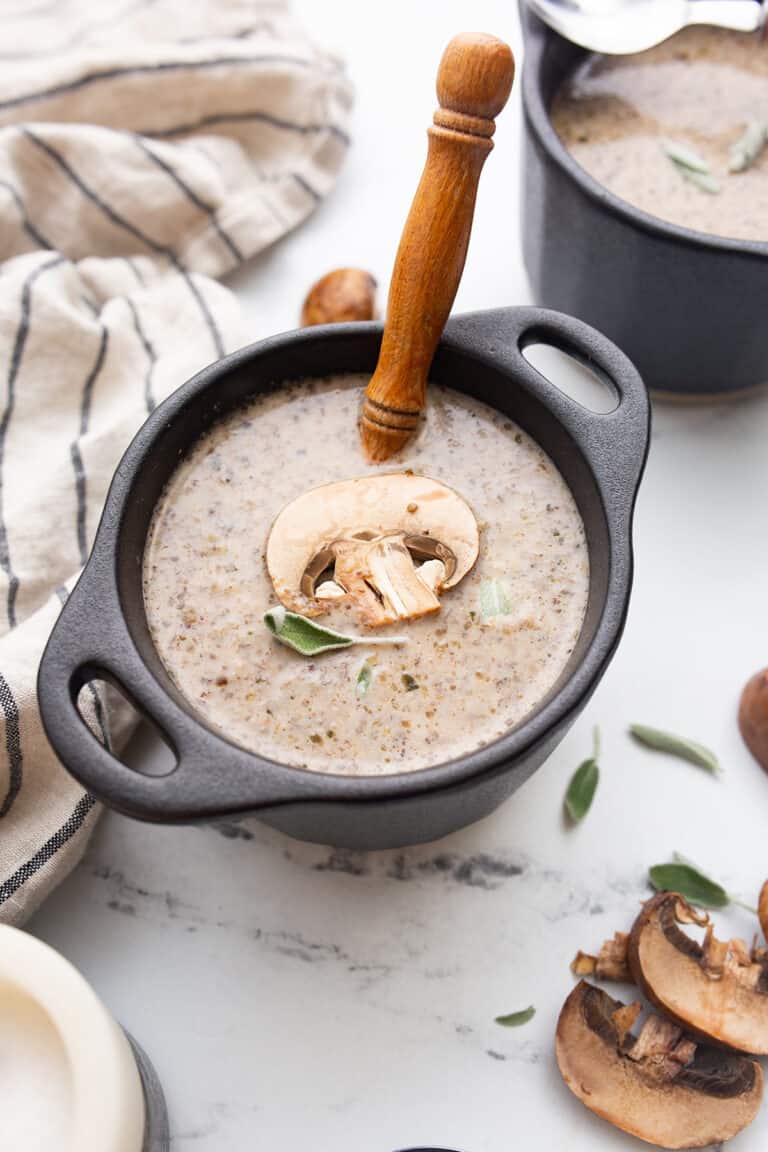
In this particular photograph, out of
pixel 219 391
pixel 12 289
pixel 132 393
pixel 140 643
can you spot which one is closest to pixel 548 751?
pixel 140 643

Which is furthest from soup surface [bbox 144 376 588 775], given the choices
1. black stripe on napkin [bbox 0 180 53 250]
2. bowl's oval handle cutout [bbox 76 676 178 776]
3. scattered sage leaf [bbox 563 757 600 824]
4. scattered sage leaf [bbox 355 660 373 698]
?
black stripe on napkin [bbox 0 180 53 250]

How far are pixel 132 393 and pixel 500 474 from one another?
1.78 feet

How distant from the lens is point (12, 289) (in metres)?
1.54

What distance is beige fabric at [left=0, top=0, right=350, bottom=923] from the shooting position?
1485 millimetres

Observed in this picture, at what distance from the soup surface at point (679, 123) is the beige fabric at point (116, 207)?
41cm

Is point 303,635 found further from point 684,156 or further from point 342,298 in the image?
point 684,156

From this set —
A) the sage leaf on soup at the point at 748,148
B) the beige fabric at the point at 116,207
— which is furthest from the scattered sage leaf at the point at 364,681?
the sage leaf on soup at the point at 748,148

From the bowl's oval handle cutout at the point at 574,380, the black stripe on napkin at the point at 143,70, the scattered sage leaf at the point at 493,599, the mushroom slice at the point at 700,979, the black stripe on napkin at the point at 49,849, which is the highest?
the black stripe on napkin at the point at 143,70

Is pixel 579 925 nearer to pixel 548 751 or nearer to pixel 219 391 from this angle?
pixel 548 751

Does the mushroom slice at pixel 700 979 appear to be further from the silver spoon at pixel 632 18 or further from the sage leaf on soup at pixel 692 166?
the silver spoon at pixel 632 18

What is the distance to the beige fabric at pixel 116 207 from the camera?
4.87 feet

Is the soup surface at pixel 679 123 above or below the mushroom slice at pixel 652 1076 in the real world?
above

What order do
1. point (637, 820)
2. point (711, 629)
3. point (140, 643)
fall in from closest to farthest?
point (140, 643) < point (637, 820) < point (711, 629)

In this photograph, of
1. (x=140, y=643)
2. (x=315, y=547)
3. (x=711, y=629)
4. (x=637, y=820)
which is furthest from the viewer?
(x=711, y=629)
